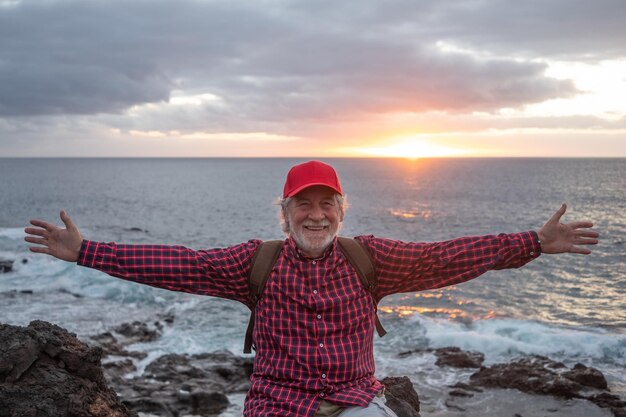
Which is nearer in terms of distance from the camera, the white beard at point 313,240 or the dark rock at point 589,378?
the white beard at point 313,240

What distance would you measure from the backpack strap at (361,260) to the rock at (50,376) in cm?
209

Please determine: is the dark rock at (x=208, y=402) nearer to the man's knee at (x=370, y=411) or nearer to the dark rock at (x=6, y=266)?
the man's knee at (x=370, y=411)

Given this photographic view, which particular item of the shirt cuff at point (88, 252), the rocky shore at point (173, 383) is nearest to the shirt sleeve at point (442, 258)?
the rocky shore at point (173, 383)

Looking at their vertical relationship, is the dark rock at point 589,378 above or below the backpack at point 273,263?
below

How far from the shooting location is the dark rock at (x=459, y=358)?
600 inches

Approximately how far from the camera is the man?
163 inches

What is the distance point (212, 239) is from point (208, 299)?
77.4 ft

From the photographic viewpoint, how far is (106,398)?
4652 mm

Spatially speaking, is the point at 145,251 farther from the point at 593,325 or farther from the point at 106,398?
the point at 593,325

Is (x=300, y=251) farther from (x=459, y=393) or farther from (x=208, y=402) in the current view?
(x=459, y=393)

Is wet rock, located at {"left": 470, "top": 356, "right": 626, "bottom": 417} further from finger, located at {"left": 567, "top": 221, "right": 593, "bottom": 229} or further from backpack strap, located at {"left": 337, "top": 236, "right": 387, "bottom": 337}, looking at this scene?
backpack strap, located at {"left": 337, "top": 236, "right": 387, "bottom": 337}

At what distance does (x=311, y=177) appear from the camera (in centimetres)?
441

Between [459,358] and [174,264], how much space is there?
12.5m

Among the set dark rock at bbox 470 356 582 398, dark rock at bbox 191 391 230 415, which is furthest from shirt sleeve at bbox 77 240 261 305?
dark rock at bbox 470 356 582 398
